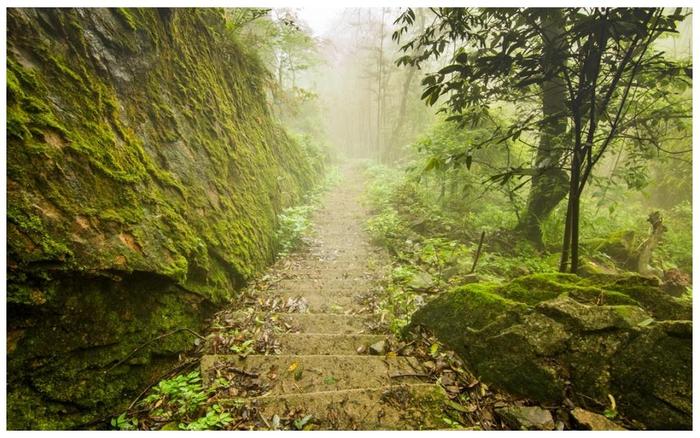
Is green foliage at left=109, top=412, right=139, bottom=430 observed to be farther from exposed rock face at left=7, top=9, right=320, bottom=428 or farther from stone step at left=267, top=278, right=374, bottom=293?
stone step at left=267, top=278, right=374, bottom=293

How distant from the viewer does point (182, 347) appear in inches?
125

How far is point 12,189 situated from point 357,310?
3.73m

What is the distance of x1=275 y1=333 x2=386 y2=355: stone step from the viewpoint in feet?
11.0

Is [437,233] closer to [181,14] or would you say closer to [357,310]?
[357,310]

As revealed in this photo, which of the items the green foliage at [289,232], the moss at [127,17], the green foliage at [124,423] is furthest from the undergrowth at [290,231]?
the moss at [127,17]

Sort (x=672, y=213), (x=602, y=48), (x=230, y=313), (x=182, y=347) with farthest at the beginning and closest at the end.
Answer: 1. (x=672, y=213)
2. (x=230, y=313)
3. (x=182, y=347)
4. (x=602, y=48)

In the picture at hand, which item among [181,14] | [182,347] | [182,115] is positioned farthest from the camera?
[181,14]

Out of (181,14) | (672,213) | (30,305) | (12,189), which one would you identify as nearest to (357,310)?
(30,305)

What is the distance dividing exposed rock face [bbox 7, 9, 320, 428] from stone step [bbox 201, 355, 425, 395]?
0.62 meters

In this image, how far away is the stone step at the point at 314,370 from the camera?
2.72 meters

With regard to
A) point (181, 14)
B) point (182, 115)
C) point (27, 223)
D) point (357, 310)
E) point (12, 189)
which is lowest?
point (357, 310)

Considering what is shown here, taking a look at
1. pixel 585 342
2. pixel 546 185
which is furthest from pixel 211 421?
pixel 546 185

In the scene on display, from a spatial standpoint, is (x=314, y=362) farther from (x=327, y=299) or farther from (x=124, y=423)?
(x=327, y=299)

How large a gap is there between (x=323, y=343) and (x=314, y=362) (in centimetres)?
46
